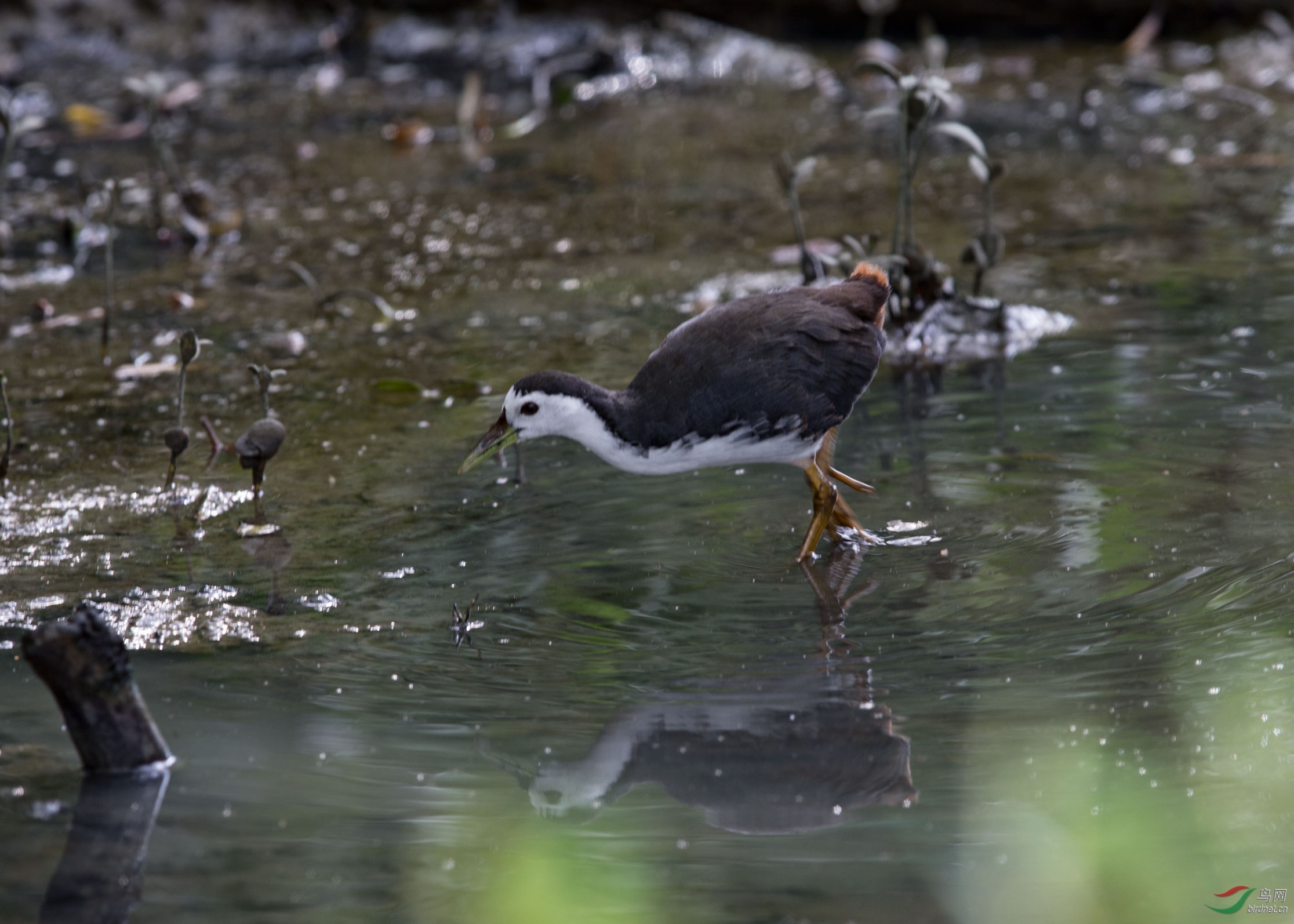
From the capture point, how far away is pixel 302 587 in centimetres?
457

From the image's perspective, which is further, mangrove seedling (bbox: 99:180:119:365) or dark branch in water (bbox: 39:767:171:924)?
mangrove seedling (bbox: 99:180:119:365)

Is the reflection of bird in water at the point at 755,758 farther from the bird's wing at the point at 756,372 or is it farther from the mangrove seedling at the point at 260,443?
the mangrove seedling at the point at 260,443

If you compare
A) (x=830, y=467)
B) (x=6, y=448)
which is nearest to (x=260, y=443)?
(x=6, y=448)

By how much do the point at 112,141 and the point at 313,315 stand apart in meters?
4.63

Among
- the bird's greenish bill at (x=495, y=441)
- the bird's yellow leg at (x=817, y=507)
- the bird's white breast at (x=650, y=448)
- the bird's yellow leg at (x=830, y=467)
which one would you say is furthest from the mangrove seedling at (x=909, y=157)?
the bird's greenish bill at (x=495, y=441)

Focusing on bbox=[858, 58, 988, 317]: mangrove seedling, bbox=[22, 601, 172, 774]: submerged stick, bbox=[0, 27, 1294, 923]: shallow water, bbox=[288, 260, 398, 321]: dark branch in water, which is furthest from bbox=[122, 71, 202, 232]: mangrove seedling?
bbox=[22, 601, 172, 774]: submerged stick

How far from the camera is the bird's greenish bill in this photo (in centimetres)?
491

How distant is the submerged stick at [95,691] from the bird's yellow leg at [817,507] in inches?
82.7

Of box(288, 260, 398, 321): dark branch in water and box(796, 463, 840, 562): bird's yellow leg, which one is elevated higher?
box(796, 463, 840, 562): bird's yellow leg

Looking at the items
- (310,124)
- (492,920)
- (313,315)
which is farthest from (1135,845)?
(310,124)

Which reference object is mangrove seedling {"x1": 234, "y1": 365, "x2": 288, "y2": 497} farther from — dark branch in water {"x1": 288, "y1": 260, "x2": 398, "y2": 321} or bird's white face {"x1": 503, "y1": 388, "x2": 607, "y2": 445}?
dark branch in water {"x1": 288, "y1": 260, "x2": 398, "y2": 321}

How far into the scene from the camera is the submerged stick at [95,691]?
337cm

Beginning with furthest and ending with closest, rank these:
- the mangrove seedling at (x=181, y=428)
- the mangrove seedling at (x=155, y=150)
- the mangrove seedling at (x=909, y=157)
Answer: the mangrove seedling at (x=155, y=150) → the mangrove seedling at (x=909, y=157) → the mangrove seedling at (x=181, y=428)

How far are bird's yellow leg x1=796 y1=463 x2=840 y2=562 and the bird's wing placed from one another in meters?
0.20
